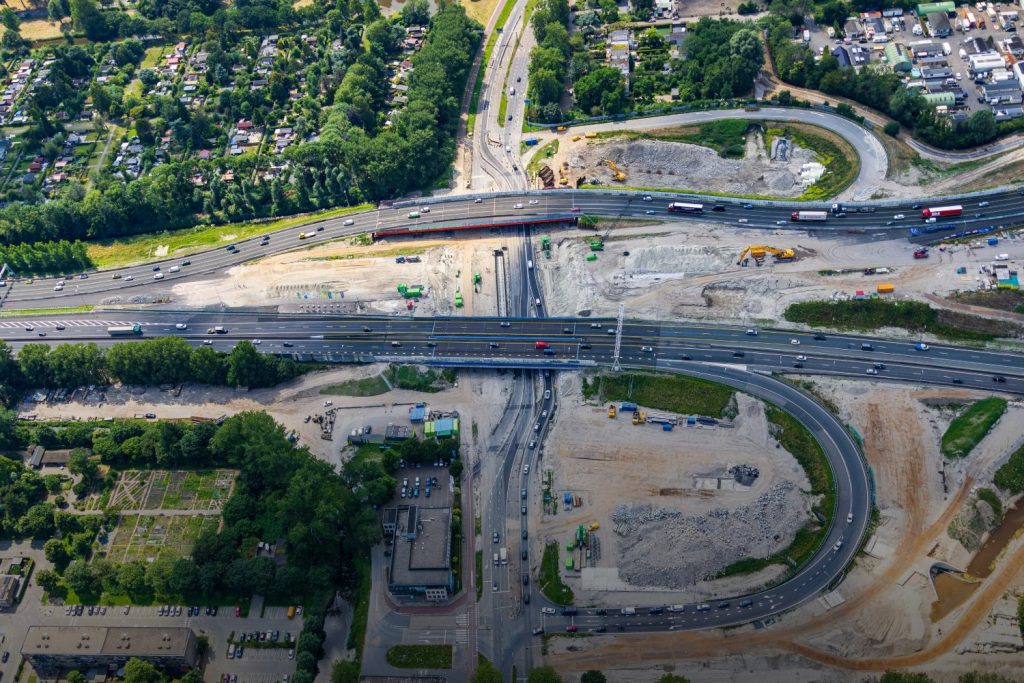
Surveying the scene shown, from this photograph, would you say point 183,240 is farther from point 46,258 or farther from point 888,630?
point 888,630

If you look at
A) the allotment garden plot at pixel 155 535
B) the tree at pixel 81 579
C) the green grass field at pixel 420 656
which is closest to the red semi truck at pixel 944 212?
the green grass field at pixel 420 656

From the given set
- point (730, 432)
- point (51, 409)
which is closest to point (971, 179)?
point (730, 432)

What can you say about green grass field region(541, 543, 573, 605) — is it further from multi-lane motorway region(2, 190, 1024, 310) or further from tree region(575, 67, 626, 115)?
tree region(575, 67, 626, 115)

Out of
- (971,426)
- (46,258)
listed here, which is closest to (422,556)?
(971,426)

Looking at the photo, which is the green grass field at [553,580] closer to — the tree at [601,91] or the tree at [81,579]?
the tree at [81,579]

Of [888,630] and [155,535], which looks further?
[155,535]

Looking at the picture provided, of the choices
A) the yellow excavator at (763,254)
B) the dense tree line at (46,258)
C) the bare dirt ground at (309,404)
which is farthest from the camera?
the dense tree line at (46,258)
